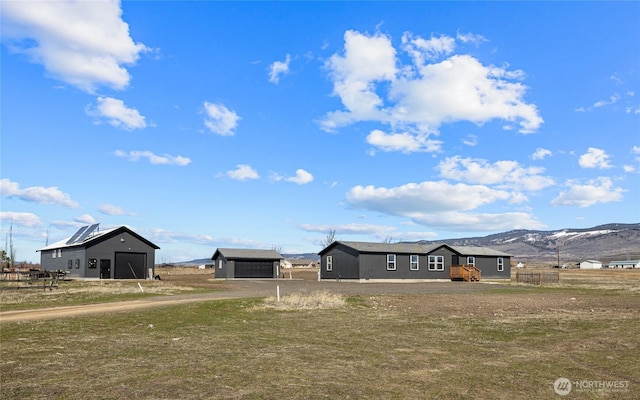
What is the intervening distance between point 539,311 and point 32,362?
19269mm

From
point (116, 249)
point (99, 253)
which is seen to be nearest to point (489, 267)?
point (116, 249)

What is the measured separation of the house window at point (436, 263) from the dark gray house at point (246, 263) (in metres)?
20.4

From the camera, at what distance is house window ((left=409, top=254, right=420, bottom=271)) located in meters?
58.6

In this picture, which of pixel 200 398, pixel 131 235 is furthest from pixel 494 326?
pixel 131 235

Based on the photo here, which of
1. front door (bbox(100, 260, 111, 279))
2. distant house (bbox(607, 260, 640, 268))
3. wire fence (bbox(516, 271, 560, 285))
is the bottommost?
distant house (bbox(607, 260, 640, 268))

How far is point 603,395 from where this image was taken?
8266mm

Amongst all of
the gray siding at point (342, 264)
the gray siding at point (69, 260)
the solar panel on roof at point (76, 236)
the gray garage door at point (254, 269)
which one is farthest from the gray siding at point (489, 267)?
the solar panel on roof at point (76, 236)

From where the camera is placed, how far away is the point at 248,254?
216 feet

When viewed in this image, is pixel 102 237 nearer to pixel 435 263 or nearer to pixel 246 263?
pixel 246 263

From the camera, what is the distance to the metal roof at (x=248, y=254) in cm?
6419

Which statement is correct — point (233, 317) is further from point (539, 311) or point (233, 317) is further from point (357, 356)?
point (539, 311)

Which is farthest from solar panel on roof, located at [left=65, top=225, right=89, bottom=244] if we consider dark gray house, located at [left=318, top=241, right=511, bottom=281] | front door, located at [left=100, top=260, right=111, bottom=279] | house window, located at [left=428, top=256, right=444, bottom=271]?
house window, located at [left=428, top=256, right=444, bottom=271]

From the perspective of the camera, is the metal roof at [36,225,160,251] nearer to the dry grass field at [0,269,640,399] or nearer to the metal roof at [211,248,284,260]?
the metal roof at [211,248,284,260]

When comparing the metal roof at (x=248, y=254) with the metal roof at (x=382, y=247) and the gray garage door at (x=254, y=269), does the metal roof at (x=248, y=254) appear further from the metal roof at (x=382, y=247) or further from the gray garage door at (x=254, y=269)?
the metal roof at (x=382, y=247)
